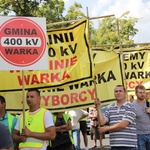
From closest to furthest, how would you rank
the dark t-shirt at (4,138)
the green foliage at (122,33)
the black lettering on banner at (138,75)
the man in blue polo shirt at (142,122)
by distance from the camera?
the dark t-shirt at (4,138), the man in blue polo shirt at (142,122), the black lettering on banner at (138,75), the green foliage at (122,33)

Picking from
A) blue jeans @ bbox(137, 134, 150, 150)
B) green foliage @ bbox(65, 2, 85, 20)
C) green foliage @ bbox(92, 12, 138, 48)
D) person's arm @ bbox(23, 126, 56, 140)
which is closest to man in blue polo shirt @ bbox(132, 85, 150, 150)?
blue jeans @ bbox(137, 134, 150, 150)

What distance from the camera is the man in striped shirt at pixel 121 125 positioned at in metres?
6.41

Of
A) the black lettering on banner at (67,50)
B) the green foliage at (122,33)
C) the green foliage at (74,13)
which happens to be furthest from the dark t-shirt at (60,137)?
the green foliage at (122,33)

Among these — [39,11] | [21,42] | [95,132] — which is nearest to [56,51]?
[21,42]

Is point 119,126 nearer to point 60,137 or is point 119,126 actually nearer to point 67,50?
point 67,50

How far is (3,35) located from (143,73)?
5.45 m

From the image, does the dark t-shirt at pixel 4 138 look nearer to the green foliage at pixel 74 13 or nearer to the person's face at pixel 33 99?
the person's face at pixel 33 99

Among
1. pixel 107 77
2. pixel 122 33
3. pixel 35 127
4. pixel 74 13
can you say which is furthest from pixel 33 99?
pixel 122 33

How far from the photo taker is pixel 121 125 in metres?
6.38

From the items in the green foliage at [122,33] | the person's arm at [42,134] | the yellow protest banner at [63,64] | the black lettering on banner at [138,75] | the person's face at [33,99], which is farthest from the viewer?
the green foliage at [122,33]

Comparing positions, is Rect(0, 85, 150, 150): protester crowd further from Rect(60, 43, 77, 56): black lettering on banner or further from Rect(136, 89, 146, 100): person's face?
Rect(60, 43, 77, 56): black lettering on banner

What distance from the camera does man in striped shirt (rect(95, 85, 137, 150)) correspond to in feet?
21.0

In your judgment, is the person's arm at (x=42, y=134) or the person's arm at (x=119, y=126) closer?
the person's arm at (x=42, y=134)

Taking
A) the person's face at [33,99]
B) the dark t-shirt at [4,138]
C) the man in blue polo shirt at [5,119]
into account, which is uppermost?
the person's face at [33,99]
